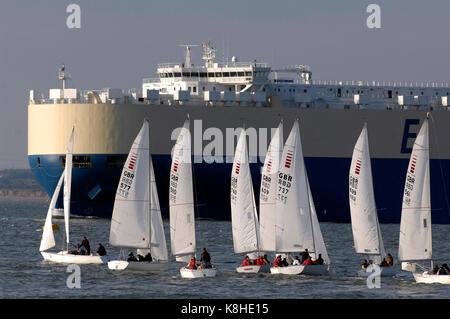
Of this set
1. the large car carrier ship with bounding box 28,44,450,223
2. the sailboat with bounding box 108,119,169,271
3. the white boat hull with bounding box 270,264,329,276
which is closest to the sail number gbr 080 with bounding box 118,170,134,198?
the sailboat with bounding box 108,119,169,271

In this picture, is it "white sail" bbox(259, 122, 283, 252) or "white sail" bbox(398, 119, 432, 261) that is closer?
"white sail" bbox(398, 119, 432, 261)

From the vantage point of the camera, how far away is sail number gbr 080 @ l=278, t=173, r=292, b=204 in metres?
52.4

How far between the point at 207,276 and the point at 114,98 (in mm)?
38971

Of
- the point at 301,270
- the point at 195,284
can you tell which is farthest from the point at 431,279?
the point at 195,284

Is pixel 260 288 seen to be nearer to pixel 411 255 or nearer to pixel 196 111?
pixel 411 255

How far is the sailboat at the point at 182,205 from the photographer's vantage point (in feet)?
170

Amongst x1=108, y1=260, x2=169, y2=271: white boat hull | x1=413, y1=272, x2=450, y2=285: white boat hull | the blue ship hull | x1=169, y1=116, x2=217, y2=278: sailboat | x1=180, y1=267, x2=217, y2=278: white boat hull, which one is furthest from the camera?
the blue ship hull

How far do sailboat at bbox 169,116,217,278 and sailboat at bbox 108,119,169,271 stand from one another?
0.78 m

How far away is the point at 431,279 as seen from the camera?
47.2 meters

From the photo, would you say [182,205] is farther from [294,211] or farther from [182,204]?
[294,211]

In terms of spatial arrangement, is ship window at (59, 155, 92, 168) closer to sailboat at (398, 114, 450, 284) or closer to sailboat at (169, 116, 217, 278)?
sailboat at (169, 116, 217, 278)

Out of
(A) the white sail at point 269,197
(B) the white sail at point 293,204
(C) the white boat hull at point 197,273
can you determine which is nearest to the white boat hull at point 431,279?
(B) the white sail at point 293,204

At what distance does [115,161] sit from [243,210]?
32.0 metres
